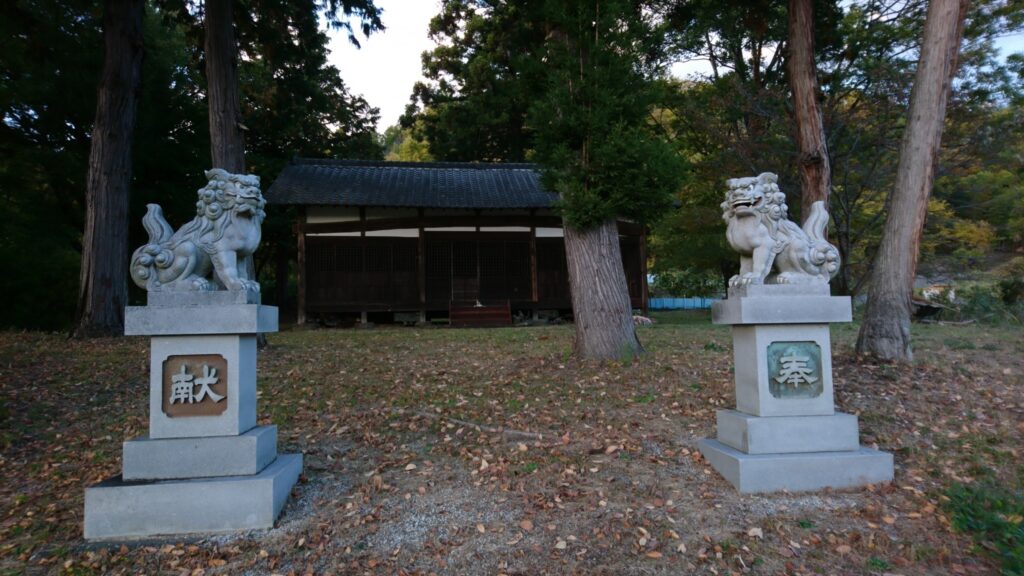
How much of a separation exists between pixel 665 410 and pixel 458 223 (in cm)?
1147

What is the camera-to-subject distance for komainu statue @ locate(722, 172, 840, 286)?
4078 mm

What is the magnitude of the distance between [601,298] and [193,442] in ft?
16.0

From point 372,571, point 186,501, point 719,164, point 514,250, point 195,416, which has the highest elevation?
point 719,164

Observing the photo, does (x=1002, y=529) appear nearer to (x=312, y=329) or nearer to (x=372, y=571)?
(x=372, y=571)

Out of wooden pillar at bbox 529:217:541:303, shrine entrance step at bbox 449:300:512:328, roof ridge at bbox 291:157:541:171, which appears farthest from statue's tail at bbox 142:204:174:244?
roof ridge at bbox 291:157:541:171

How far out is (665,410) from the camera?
5.52 meters

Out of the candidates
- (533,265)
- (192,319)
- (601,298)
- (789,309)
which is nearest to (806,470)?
(789,309)

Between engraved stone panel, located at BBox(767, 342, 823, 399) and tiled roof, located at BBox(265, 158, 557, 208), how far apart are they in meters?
10.6

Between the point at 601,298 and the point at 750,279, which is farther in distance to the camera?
the point at 601,298

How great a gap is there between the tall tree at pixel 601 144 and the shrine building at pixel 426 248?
26.2 feet

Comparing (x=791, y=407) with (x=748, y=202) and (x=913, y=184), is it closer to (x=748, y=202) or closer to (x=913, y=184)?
(x=748, y=202)

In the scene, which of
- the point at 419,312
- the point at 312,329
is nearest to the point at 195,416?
the point at 312,329

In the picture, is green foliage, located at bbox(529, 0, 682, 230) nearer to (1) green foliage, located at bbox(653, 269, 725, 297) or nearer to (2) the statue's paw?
(2) the statue's paw

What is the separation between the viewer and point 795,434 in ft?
13.2
